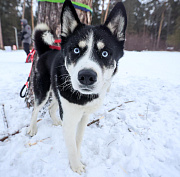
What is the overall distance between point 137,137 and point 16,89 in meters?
3.32

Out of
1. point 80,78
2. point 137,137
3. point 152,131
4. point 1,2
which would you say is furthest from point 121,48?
point 1,2

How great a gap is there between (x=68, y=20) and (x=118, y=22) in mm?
593

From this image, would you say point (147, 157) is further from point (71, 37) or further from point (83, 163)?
point (71, 37)

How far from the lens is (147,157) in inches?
67.2

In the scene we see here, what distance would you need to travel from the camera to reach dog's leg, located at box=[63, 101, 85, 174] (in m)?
1.37

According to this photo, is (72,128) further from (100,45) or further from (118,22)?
(118,22)

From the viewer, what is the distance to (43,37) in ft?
6.70

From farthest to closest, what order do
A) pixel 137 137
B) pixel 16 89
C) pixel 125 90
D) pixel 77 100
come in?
pixel 125 90 → pixel 16 89 → pixel 137 137 → pixel 77 100

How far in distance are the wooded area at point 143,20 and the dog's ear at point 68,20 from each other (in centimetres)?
2139

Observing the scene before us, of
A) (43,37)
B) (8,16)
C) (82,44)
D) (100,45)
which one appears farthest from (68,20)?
(8,16)

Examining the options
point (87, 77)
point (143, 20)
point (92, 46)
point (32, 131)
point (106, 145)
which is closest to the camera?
point (87, 77)

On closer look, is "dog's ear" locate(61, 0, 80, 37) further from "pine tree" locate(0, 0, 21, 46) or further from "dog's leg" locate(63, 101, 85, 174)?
"pine tree" locate(0, 0, 21, 46)

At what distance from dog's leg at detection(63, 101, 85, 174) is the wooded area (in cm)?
2178

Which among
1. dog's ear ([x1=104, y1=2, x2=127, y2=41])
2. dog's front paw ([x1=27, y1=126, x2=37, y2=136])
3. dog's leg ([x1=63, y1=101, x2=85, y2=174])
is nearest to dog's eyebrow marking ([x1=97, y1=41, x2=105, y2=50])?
dog's ear ([x1=104, y1=2, x2=127, y2=41])
